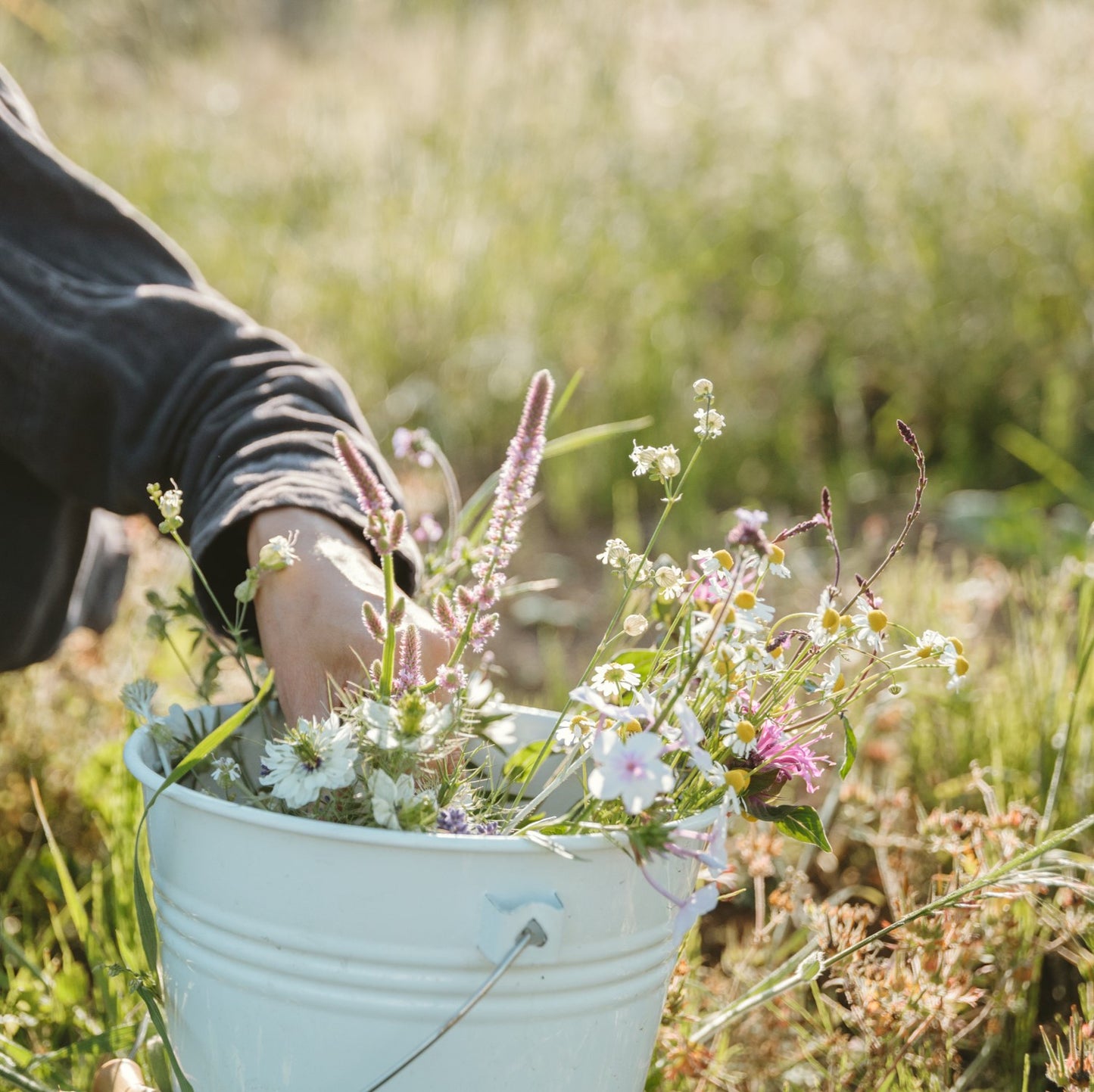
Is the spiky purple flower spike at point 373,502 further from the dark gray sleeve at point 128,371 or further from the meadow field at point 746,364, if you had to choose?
the meadow field at point 746,364

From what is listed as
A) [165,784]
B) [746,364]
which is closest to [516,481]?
[165,784]

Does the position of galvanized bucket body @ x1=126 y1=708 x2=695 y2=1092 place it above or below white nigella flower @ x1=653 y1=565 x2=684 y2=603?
below

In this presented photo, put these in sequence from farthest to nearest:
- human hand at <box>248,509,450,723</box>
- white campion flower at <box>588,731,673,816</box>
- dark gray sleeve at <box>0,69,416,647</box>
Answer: dark gray sleeve at <box>0,69,416,647</box>
human hand at <box>248,509,450,723</box>
white campion flower at <box>588,731,673,816</box>

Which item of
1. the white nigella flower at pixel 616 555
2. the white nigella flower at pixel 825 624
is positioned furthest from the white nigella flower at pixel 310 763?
the white nigella flower at pixel 825 624

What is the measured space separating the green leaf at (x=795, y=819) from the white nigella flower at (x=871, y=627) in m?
0.13

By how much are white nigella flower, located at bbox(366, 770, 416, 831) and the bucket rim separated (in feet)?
0.03

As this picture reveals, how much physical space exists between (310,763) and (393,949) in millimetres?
129

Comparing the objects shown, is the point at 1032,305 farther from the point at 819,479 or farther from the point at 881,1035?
the point at 881,1035

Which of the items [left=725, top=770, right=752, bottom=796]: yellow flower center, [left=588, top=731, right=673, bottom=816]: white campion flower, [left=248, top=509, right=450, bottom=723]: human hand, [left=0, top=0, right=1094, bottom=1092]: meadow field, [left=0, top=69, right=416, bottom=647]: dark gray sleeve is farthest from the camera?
[left=0, top=0, right=1094, bottom=1092]: meadow field

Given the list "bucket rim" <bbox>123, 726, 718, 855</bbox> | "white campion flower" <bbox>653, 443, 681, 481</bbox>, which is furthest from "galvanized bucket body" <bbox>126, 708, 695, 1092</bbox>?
"white campion flower" <bbox>653, 443, 681, 481</bbox>

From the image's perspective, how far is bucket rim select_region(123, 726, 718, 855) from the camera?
0.72m

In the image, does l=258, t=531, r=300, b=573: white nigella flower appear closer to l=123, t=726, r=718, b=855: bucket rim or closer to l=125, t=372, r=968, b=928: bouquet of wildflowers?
l=125, t=372, r=968, b=928: bouquet of wildflowers

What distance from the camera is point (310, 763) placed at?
2.43ft

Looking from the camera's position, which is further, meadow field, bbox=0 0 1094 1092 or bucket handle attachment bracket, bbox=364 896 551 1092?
meadow field, bbox=0 0 1094 1092
